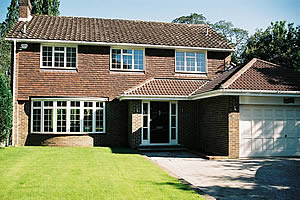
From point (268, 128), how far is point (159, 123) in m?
5.51

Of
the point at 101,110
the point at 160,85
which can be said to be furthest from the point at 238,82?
the point at 101,110

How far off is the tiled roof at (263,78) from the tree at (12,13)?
2850cm

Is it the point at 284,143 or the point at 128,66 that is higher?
the point at 128,66

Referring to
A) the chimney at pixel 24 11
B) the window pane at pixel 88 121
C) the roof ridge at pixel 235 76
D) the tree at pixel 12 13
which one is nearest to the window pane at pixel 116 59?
the window pane at pixel 88 121

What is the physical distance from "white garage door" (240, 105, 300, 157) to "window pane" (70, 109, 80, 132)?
8.50 metres

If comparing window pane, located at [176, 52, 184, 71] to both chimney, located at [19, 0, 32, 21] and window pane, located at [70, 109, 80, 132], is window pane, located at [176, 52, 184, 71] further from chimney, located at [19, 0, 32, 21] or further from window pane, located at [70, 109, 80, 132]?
chimney, located at [19, 0, 32, 21]

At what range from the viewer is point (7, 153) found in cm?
1314

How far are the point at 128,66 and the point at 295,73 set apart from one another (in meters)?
8.81

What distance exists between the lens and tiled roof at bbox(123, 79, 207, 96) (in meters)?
15.9

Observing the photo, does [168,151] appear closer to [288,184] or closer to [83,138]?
[83,138]

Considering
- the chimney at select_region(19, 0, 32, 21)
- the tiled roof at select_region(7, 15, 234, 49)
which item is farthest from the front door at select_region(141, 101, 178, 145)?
the chimney at select_region(19, 0, 32, 21)

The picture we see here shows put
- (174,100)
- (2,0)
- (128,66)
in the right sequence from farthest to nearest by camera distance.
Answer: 1. (2,0)
2. (128,66)
3. (174,100)

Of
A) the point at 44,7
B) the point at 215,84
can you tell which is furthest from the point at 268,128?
the point at 44,7

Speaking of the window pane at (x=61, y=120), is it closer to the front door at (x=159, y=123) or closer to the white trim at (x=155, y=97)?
the white trim at (x=155, y=97)
